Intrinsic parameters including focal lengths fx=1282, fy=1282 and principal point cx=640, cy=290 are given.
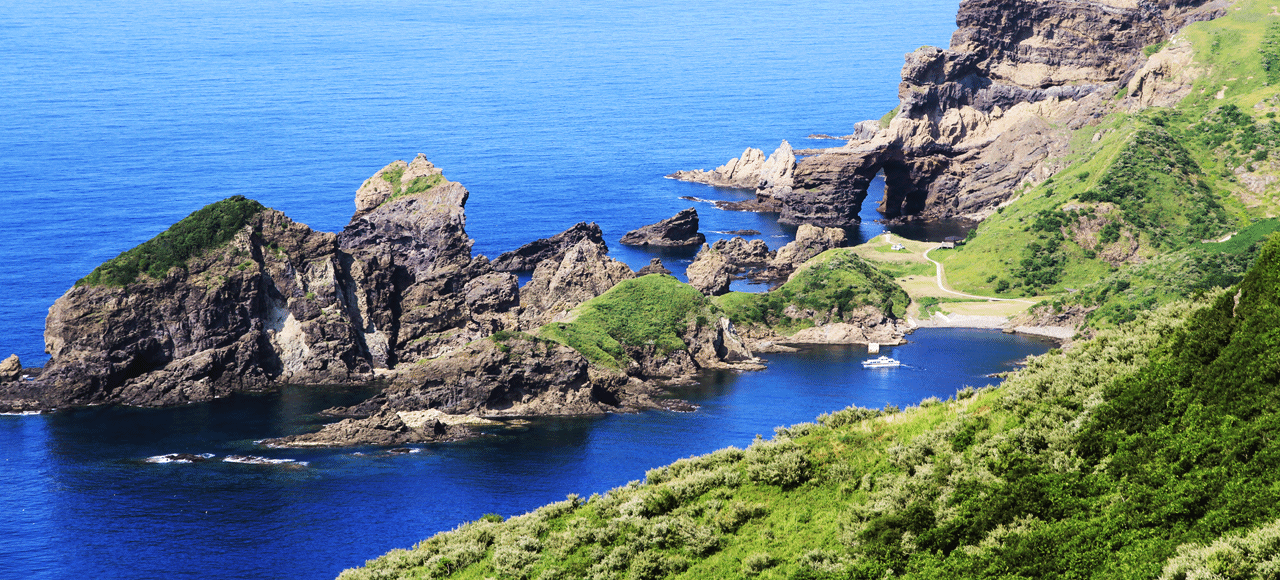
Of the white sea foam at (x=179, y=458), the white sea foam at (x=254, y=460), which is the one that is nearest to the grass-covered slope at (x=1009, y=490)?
the white sea foam at (x=254, y=460)

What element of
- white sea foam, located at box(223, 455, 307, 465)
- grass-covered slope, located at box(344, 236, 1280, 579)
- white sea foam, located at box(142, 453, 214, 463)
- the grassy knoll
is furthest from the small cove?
grass-covered slope, located at box(344, 236, 1280, 579)

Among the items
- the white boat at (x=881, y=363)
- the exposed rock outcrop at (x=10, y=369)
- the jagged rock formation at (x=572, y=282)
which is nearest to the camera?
the exposed rock outcrop at (x=10, y=369)

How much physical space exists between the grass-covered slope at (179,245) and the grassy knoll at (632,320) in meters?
43.1

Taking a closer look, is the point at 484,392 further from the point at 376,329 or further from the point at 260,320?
the point at 260,320

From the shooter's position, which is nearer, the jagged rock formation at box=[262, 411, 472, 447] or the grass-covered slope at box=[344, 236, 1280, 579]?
the grass-covered slope at box=[344, 236, 1280, 579]

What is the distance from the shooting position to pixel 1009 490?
43.8m

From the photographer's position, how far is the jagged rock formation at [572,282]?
627ft

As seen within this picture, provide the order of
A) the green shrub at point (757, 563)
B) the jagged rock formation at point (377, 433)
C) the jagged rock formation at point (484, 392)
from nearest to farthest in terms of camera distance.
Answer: the green shrub at point (757, 563) → the jagged rock formation at point (377, 433) → the jagged rock formation at point (484, 392)

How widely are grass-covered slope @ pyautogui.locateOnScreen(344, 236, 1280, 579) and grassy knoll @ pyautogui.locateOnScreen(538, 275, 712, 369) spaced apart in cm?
11300

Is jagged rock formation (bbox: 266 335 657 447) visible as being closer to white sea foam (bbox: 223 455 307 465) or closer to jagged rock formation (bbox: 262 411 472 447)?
jagged rock formation (bbox: 262 411 472 447)

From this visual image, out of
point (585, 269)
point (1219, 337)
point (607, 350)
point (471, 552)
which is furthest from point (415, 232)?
point (1219, 337)

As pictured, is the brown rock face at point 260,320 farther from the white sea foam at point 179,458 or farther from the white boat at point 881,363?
the white boat at point 881,363

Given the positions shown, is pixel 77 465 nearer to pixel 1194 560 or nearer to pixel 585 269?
pixel 585 269

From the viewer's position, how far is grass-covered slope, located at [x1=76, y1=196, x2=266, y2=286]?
160m
